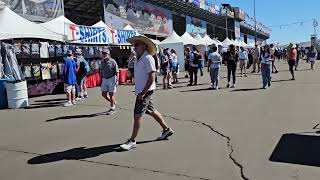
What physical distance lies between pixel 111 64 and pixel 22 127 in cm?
A: 259

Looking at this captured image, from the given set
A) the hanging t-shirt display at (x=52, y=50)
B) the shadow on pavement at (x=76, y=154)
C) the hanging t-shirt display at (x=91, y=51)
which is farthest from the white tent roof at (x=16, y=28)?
the shadow on pavement at (x=76, y=154)

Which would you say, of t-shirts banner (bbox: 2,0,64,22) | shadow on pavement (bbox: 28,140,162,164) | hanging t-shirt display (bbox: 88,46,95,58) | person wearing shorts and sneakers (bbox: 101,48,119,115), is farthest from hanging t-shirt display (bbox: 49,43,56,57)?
shadow on pavement (bbox: 28,140,162,164)

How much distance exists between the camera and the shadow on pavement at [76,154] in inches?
269

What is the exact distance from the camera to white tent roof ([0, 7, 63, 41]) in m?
14.6

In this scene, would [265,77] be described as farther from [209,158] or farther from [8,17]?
[209,158]

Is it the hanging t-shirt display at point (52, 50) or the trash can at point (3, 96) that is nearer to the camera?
the trash can at point (3, 96)

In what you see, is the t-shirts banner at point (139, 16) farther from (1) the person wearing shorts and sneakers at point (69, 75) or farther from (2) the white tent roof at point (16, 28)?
(1) the person wearing shorts and sneakers at point (69, 75)

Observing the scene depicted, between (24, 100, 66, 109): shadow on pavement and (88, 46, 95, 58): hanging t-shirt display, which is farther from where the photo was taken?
(88, 46, 95, 58): hanging t-shirt display

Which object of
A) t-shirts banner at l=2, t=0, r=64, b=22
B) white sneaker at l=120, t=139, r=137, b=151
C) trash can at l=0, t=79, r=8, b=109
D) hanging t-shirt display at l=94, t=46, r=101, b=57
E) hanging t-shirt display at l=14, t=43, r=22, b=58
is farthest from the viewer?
hanging t-shirt display at l=94, t=46, r=101, b=57

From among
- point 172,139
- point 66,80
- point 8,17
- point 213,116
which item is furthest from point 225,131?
point 8,17

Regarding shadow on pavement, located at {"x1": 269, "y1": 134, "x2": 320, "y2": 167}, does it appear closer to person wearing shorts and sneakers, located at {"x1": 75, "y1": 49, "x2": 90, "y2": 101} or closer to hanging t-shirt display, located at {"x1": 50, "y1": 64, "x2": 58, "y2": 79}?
person wearing shorts and sneakers, located at {"x1": 75, "y1": 49, "x2": 90, "y2": 101}

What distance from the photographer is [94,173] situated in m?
6.03

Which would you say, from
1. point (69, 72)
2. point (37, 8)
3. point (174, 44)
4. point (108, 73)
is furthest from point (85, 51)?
point (174, 44)

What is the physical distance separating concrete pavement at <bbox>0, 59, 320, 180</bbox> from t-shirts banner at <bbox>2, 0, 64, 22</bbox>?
892cm
